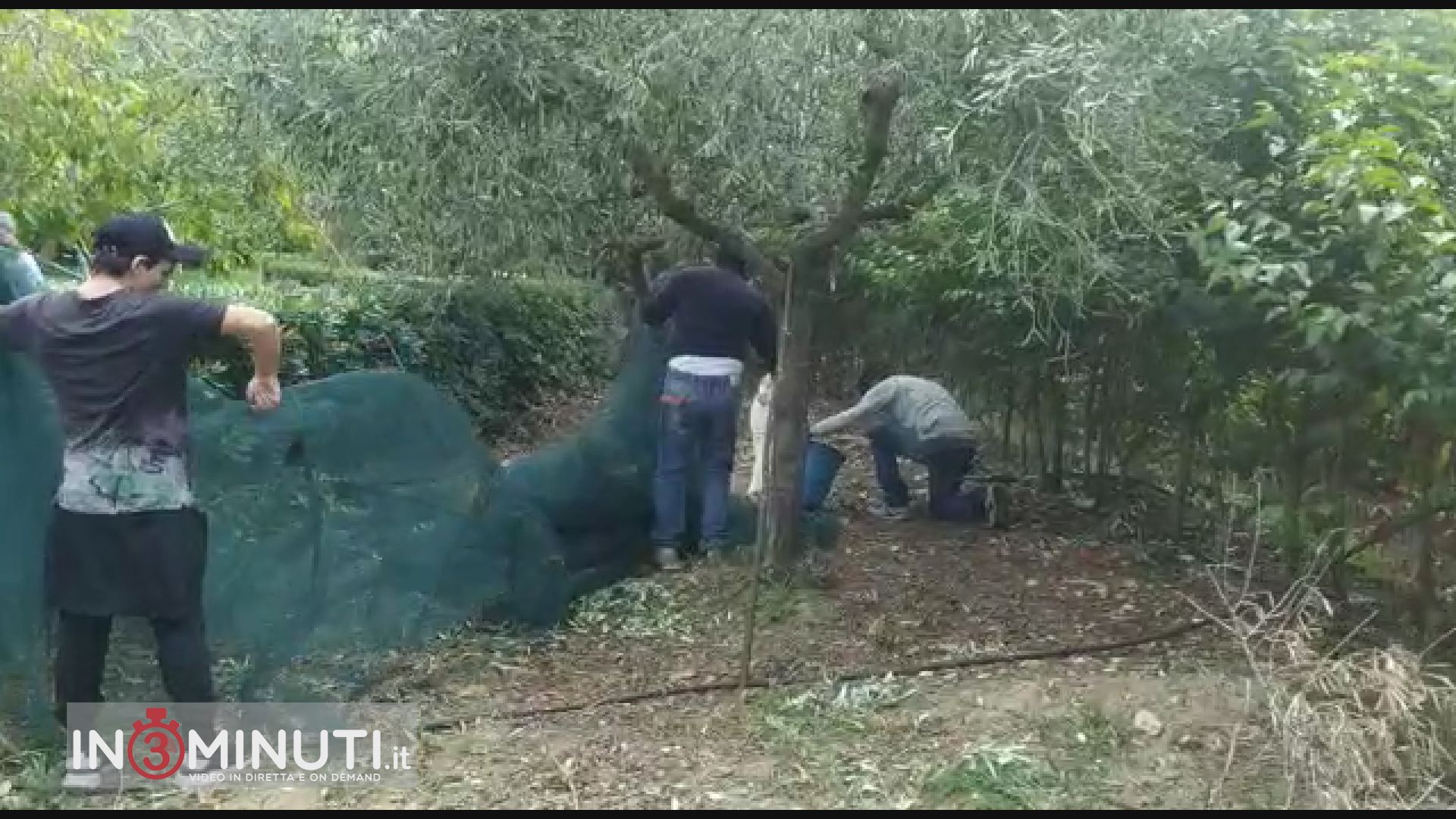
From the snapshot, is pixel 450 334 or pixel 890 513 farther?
pixel 450 334

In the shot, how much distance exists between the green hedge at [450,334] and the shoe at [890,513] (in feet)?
6.56

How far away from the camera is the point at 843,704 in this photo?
4840 mm

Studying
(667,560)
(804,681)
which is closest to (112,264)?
(804,681)

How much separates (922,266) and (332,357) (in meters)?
3.71

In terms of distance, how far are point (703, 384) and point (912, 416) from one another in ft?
5.51

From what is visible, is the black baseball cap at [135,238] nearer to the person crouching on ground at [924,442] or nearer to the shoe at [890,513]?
the person crouching on ground at [924,442]

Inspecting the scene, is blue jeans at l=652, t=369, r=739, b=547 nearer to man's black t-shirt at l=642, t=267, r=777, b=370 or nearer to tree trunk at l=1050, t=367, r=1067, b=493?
man's black t-shirt at l=642, t=267, r=777, b=370

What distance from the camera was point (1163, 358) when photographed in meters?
7.06

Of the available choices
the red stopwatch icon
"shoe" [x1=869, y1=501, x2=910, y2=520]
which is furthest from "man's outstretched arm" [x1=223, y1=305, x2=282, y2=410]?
"shoe" [x1=869, y1=501, x2=910, y2=520]

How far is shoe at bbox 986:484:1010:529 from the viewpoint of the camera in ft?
24.8

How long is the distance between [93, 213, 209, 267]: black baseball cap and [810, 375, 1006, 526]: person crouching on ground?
155 inches

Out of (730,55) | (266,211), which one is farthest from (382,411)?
(266,211)

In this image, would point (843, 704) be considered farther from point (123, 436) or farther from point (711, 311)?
point (123, 436)

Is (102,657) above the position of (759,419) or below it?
below
